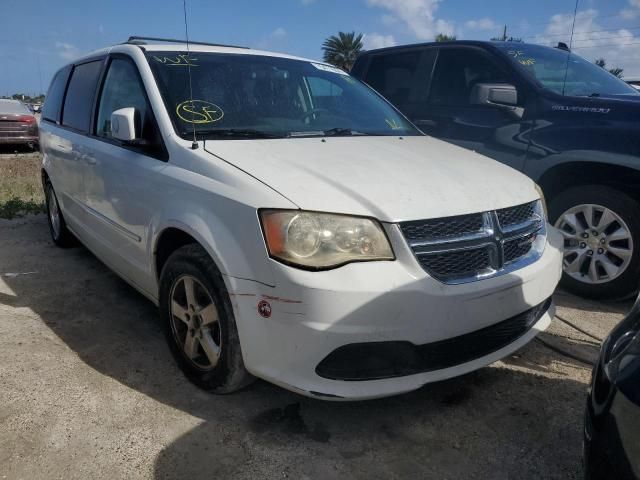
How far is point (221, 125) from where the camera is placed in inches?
113

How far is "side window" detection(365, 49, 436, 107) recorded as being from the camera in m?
5.12

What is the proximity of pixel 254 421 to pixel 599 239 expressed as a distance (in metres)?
2.86

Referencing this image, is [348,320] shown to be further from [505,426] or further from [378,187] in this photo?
[505,426]

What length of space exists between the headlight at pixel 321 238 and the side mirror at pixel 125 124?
117cm

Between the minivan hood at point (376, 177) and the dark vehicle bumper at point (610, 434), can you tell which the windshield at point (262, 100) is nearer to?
the minivan hood at point (376, 177)

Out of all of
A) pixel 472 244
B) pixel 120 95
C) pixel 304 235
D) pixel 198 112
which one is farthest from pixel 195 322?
pixel 120 95

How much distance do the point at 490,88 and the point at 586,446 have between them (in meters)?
3.20

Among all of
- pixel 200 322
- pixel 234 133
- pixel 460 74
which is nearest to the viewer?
pixel 200 322

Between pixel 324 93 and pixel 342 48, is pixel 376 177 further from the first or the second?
pixel 342 48

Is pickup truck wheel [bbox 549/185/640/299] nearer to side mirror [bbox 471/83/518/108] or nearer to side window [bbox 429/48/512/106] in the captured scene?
side mirror [bbox 471/83/518/108]

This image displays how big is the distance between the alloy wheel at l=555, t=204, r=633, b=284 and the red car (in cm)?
1307

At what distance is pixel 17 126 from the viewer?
42.7ft

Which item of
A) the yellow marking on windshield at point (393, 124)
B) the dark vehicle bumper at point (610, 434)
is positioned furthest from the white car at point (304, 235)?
the dark vehicle bumper at point (610, 434)

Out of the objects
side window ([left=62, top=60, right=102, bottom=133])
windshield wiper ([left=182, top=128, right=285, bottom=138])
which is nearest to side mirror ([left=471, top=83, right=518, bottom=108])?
windshield wiper ([left=182, top=128, right=285, bottom=138])
